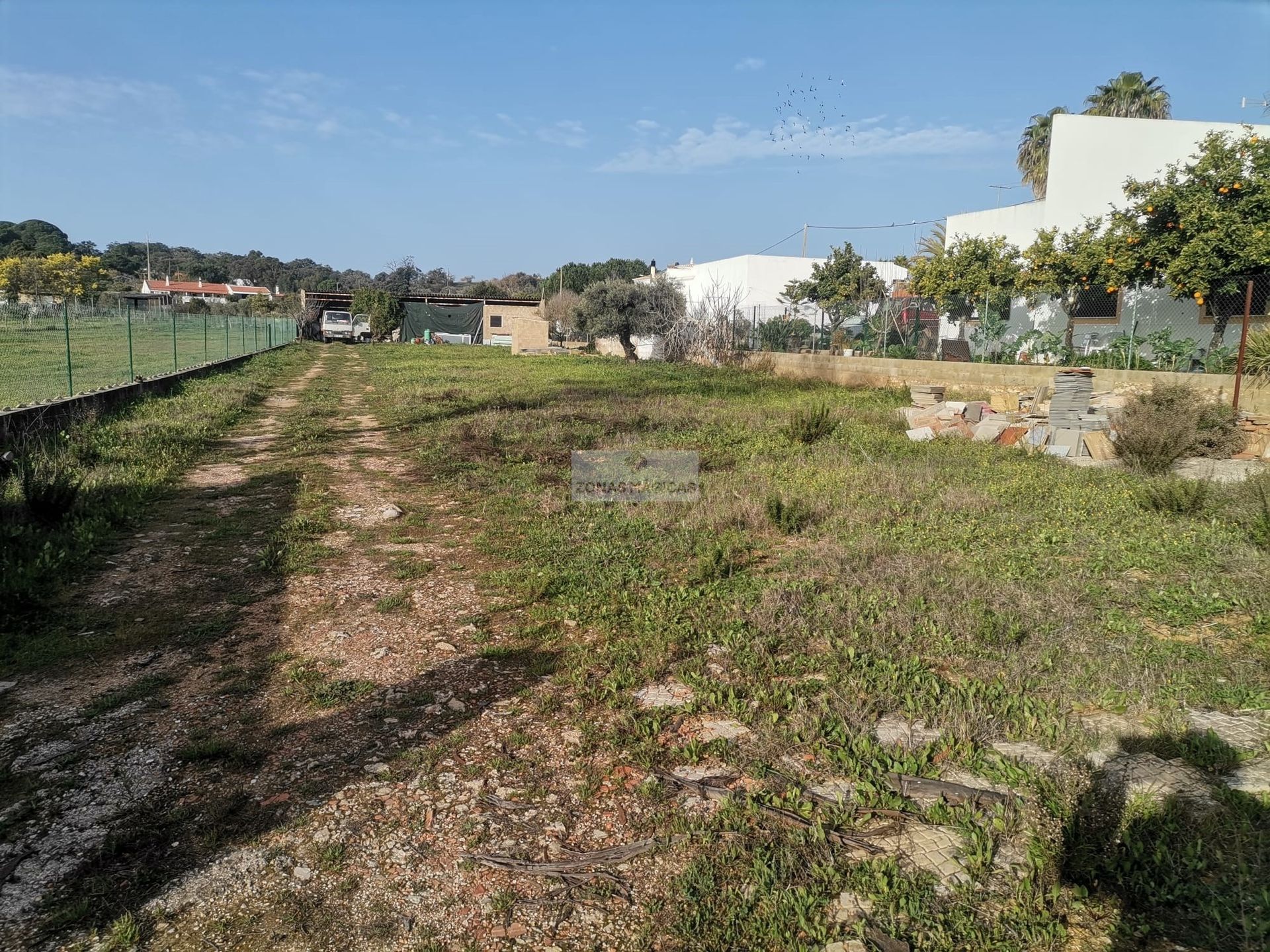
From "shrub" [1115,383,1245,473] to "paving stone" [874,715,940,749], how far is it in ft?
22.3

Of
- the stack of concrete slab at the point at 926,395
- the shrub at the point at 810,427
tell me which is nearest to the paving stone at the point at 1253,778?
the shrub at the point at 810,427

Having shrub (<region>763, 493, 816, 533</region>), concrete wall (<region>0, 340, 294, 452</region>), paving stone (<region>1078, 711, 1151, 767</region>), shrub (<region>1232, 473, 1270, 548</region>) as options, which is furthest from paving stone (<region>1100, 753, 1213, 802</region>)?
concrete wall (<region>0, 340, 294, 452</region>)

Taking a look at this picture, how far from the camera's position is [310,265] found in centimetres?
13038

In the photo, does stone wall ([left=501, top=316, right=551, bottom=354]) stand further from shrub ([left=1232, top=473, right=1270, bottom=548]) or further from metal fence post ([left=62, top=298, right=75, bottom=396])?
shrub ([left=1232, top=473, right=1270, bottom=548])

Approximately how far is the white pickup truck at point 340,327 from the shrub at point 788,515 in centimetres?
4366

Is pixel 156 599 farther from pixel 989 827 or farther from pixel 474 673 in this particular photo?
pixel 989 827

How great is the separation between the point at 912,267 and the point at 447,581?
65.7 feet

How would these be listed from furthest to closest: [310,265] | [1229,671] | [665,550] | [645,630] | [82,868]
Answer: [310,265] < [665,550] < [645,630] < [1229,671] < [82,868]

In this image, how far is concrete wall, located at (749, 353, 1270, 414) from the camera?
37.0ft

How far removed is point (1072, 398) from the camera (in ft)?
33.1

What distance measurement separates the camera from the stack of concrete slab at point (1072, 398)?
33.1 ft

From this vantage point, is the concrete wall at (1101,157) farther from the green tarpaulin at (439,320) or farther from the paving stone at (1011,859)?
the green tarpaulin at (439,320)

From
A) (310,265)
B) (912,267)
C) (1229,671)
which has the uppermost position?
(310,265)

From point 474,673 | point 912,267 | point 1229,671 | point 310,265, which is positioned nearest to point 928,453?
point 1229,671
